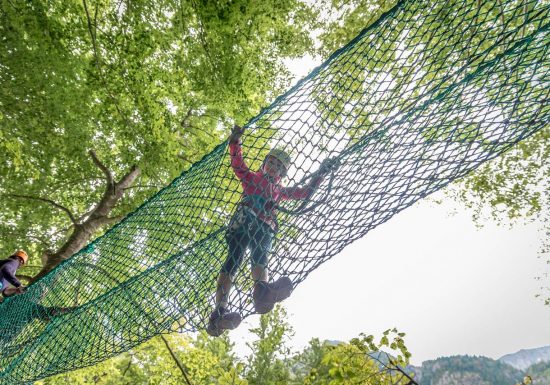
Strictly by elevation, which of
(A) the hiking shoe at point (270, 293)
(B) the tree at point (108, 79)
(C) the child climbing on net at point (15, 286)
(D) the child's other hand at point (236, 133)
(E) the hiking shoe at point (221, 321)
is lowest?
(E) the hiking shoe at point (221, 321)

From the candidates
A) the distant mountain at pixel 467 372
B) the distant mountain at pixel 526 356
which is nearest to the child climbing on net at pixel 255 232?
the distant mountain at pixel 467 372

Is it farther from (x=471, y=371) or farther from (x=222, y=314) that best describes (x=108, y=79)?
(x=471, y=371)

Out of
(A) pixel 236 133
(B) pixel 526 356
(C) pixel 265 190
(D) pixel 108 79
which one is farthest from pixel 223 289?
(B) pixel 526 356

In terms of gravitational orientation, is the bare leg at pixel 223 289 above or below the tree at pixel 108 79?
below

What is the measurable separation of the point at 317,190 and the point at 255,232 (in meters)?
0.41

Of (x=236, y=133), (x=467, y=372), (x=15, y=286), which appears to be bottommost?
(x=15, y=286)

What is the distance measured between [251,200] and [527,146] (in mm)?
5370

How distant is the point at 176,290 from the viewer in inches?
85.4

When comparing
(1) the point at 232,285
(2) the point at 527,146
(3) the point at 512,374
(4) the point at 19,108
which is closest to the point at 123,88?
(4) the point at 19,108

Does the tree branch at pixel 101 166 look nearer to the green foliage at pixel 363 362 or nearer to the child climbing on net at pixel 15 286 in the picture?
the child climbing on net at pixel 15 286

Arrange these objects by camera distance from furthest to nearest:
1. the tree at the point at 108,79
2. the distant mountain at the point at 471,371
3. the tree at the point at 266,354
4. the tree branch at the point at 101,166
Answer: the distant mountain at the point at 471,371 → the tree at the point at 266,354 → the tree branch at the point at 101,166 → the tree at the point at 108,79

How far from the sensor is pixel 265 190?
6.29ft

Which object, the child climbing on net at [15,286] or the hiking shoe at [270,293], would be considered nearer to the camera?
the hiking shoe at [270,293]

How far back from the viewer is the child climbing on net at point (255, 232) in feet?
6.21
